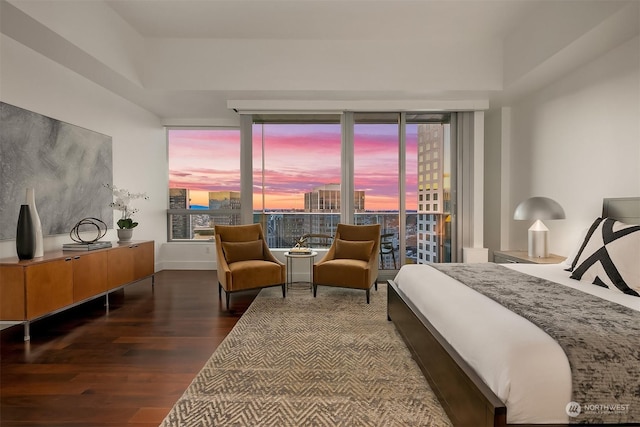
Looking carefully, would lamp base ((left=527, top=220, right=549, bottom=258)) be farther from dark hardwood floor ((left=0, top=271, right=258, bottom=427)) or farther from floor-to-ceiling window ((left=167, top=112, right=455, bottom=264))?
dark hardwood floor ((left=0, top=271, right=258, bottom=427))

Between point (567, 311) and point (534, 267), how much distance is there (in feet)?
4.80

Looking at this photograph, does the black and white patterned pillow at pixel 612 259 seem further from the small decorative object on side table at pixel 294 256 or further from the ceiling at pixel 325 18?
the small decorative object on side table at pixel 294 256

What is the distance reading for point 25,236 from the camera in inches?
121

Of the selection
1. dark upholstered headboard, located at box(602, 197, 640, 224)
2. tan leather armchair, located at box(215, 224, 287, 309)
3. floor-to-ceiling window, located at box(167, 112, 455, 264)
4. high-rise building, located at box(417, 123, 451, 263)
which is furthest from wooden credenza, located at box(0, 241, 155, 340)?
dark upholstered headboard, located at box(602, 197, 640, 224)

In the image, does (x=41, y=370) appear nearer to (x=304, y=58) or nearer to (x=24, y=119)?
(x=24, y=119)

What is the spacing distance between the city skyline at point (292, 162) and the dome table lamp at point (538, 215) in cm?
171

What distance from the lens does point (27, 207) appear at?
3145 mm

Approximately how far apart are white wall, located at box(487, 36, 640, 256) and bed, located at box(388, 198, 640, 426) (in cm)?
130

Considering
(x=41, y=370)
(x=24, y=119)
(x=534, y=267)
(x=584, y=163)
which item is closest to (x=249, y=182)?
(x=24, y=119)

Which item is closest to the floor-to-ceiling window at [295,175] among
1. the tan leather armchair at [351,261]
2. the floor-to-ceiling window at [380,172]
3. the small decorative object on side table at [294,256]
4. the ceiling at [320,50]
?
the floor-to-ceiling window at [380,172]

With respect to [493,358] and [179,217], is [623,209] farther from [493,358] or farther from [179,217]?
[179,217]

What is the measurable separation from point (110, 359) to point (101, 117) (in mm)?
3335

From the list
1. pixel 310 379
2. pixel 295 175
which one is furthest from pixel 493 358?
pixel 295 175

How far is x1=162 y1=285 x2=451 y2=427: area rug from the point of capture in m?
1.85
